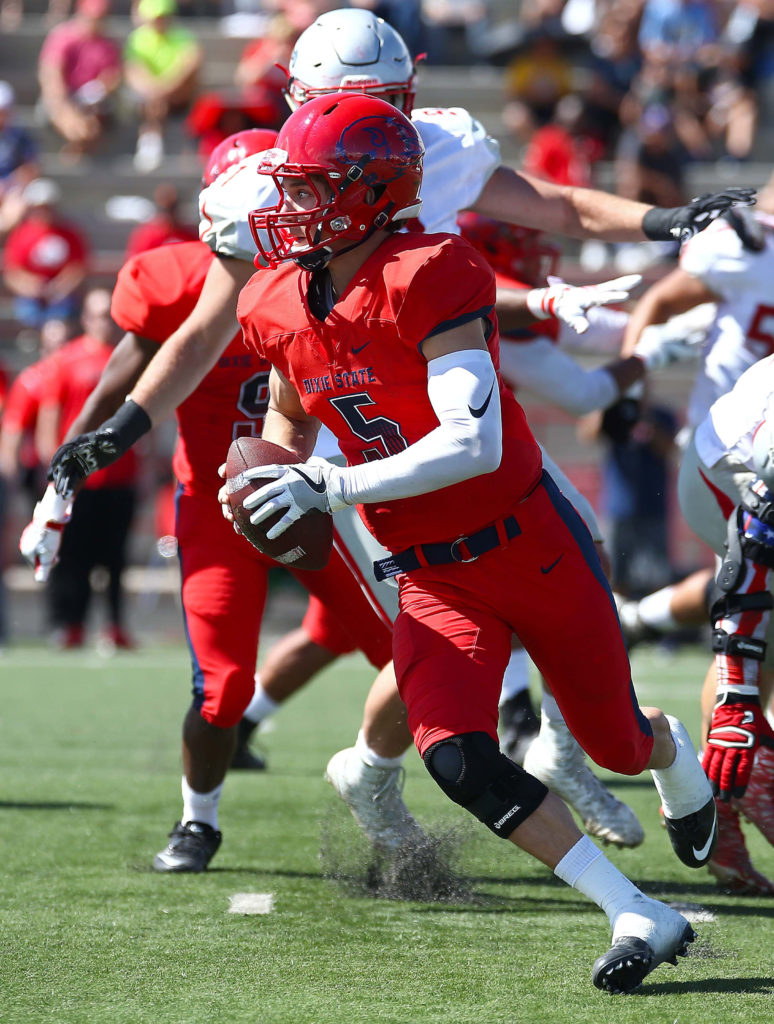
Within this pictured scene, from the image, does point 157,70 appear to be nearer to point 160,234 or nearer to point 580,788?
point 160,234

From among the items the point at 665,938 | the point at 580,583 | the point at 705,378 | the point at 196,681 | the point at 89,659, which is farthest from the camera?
the point at 89,659

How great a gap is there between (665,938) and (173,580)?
8.08m

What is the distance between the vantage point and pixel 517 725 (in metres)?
4.78

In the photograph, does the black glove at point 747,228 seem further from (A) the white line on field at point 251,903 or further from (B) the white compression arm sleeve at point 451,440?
(A) the white line on field at point 251,903

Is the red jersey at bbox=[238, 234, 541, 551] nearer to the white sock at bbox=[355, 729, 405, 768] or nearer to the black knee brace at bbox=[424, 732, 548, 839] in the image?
the black knee brace at bbox=[424, 732, 548, 839]

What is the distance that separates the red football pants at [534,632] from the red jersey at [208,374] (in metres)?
1.15

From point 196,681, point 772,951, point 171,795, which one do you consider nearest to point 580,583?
point 772,951

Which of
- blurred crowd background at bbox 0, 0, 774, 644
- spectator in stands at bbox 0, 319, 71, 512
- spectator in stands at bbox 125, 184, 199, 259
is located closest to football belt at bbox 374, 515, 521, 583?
spectator in stands at bbox 0, 319, 71, 512

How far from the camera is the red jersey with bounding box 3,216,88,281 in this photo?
10.9 meters

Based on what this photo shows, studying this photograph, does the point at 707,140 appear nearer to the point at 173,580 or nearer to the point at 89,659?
the point at 173,580

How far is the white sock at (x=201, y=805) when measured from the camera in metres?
3.86

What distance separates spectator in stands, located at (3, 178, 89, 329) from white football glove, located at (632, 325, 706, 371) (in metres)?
6.71

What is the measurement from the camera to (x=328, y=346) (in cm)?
288

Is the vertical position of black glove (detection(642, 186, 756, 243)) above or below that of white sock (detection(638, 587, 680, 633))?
above
